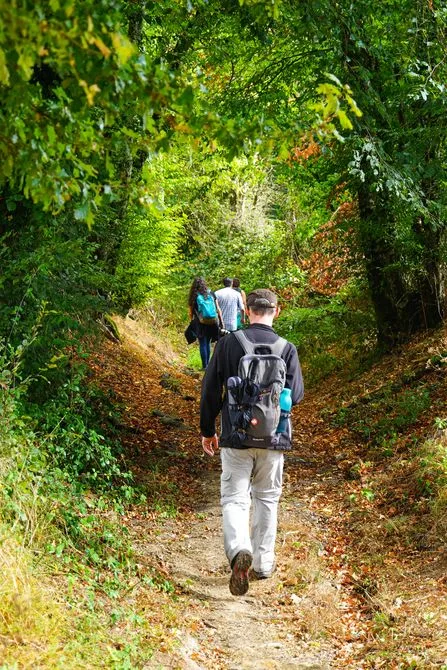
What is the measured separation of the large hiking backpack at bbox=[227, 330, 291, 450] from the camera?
537cm

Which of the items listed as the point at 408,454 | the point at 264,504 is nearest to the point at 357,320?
the point at 408,454

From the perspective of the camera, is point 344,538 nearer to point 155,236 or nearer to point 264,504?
point 264,504

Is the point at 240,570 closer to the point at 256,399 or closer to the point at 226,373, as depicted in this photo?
the point at 256,399

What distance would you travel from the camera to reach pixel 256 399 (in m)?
5.38

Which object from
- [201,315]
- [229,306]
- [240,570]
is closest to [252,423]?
[240,570]

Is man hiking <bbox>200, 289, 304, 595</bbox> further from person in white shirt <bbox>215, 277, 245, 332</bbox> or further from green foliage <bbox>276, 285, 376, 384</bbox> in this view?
green foliage <bbox>276, 285, 376, 384</bbox>

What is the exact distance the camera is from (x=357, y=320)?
15.1 metres

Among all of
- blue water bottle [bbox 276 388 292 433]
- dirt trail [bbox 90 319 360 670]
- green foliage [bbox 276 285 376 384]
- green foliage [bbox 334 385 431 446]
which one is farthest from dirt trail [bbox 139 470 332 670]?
green foliage [bbox 276 285 376 384]

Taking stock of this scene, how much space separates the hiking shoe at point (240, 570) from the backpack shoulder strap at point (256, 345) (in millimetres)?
1463

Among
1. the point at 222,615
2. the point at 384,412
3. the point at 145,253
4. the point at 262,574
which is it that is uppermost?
the point at 145,253

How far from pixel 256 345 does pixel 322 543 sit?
2.39 m

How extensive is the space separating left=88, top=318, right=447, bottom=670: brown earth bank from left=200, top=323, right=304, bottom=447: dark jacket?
125cm

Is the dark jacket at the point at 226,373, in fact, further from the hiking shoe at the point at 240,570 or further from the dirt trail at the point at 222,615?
the dirt trail at the point at 222,615

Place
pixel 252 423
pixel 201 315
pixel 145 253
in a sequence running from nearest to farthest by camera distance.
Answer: pixel 252 423 → pixel 201 315 → pixel 145 253
